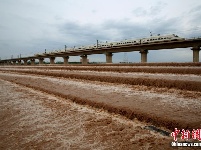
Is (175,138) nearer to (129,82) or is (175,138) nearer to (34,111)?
(34,111)

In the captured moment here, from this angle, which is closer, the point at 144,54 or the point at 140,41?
A: the point at 144,54

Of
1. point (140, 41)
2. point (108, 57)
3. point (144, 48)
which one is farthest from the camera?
point (108, 57)

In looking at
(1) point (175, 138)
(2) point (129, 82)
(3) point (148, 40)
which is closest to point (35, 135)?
(1) point (175, 138)

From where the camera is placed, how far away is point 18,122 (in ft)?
19.6
